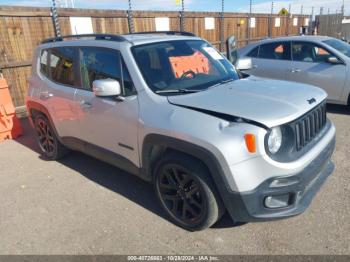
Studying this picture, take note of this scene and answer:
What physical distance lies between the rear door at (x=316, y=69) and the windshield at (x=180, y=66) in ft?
11.3

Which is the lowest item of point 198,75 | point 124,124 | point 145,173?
point 145,173

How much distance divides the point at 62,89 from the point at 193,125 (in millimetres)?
2334

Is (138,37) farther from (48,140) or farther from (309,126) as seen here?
(48,140)

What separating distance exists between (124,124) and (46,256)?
4.75ft

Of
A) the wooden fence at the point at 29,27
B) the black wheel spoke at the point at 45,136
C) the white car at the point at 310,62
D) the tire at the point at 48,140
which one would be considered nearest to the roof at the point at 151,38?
the tire at the point at 48,140

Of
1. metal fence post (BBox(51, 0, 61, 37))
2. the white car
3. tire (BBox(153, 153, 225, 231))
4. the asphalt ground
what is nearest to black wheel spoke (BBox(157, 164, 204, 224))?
tire (BBox(153, 153, 225, 231))

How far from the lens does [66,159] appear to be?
5.17 metres

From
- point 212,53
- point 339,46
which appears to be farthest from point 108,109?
point 339,46

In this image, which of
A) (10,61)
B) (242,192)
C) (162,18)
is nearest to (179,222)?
(242,192)

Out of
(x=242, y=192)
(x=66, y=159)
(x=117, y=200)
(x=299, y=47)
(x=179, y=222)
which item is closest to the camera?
(x=242, y=192)

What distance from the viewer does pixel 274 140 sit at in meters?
2.60

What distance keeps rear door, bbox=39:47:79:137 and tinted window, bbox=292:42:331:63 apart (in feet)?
16.4

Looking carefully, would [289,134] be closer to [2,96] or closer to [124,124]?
[124,124]

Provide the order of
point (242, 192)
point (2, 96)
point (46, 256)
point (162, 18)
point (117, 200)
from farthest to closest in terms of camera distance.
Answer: point (162, 18) → point (2, 96) → point (117, 200) → point (46, 256) → point (242, 192)
